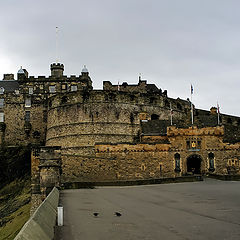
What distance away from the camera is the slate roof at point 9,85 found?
4759 cm

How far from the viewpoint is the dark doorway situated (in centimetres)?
3056

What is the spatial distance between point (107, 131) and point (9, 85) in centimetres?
1800

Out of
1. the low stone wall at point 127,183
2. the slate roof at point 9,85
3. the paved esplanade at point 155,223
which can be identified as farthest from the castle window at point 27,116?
the paved esplanade at point 155,223

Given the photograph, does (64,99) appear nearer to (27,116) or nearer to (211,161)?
(27,116)

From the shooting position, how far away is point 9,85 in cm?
4856

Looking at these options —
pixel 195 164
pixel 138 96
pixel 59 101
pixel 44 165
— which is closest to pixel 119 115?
pixel 138 96

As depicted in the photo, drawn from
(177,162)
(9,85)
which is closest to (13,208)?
(177,162)

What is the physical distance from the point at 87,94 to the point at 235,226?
3204cm

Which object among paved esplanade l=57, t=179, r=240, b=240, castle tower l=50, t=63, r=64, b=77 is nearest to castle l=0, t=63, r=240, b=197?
castle tower l=50, t=63, r=64, b=77

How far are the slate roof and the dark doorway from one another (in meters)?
26.4

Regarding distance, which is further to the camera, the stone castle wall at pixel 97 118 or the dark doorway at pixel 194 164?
the stone castle wall at pixel 97 118

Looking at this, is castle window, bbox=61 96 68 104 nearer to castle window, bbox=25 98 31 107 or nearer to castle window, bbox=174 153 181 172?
castle window, bbox=25 98 31 107

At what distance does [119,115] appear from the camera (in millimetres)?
39062

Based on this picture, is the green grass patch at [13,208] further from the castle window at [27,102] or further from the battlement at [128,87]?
the battlement at [128,87]
